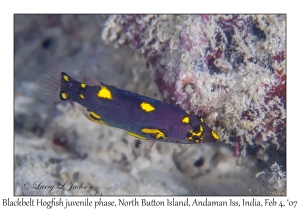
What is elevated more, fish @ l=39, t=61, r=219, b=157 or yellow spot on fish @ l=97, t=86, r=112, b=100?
yellow spot on fish @ l=97, t=86, r=112, b=100

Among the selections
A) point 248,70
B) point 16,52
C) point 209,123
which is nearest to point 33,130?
point 16,52

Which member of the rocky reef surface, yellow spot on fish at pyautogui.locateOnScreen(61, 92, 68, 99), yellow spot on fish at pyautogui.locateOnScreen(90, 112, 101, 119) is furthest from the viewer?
the rocky reef surface

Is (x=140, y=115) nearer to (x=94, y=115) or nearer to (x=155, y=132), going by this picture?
(x=155, y=132)

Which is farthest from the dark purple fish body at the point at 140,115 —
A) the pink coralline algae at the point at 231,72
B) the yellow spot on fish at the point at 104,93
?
the pink coralline algae at the point at 231,72

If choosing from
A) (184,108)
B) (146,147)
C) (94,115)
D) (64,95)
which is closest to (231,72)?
(184,108)

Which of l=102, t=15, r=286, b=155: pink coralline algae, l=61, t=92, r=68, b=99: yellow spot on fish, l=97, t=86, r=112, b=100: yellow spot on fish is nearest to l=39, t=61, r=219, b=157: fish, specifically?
l=97, t=86, r=112, b=100: yellow spot on fish

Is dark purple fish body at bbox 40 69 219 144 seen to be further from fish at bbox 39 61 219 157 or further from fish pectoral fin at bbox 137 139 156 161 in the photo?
fish pectoral fin at bbox 137 139 156 161

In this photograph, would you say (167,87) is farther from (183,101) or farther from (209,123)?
(209,123)
